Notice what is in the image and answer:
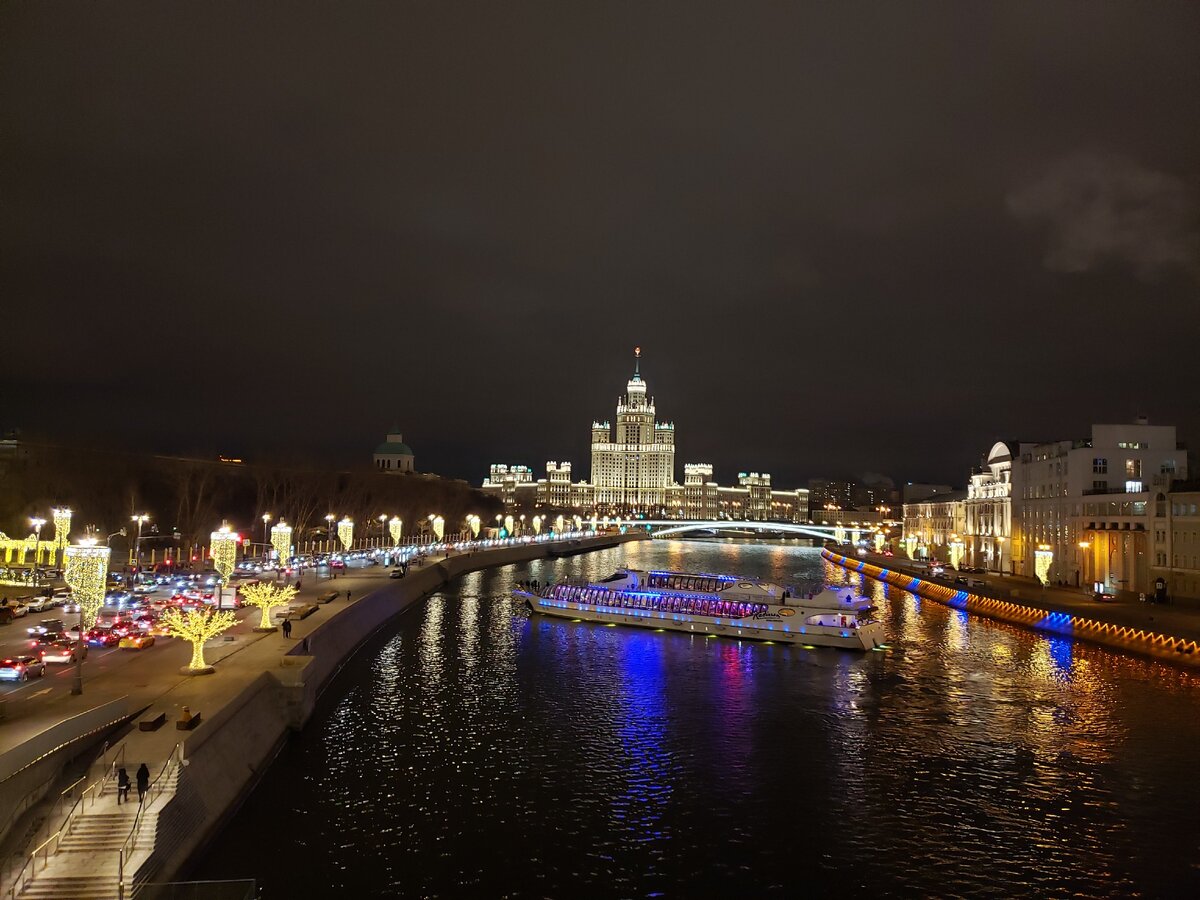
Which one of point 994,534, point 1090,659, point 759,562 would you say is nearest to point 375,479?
point 759,562

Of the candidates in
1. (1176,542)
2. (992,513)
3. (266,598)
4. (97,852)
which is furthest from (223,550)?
(992,513)

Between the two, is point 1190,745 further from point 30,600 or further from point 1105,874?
point 30,600

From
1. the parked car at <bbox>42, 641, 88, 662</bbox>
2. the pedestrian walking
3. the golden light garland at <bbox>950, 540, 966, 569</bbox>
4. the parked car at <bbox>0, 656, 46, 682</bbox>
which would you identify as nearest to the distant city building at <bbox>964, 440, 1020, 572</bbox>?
the golden light garland at <bbox>950, 540, 966, 569</bbox>

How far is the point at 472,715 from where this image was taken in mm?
25484

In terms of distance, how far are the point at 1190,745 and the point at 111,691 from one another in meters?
27.6

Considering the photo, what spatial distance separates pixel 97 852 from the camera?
1278 centimetres

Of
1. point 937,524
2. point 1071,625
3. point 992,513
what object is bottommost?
point 1071,625

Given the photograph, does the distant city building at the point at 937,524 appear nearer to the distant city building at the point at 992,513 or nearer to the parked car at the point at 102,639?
the distant city building at the point at 992,513

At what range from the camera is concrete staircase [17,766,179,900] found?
12.0m

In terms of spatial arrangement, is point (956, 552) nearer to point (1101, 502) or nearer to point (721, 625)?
point (1101, 502)

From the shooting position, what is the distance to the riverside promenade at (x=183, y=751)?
41.0ft

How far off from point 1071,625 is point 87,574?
3846cm

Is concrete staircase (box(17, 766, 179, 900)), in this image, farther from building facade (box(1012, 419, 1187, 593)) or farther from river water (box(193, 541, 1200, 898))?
building facade (box(1012, 419, 1187, 593))

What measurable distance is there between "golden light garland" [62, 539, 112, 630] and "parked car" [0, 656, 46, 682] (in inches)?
129
